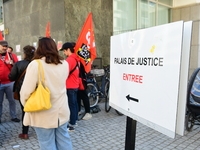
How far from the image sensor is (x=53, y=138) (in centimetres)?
245

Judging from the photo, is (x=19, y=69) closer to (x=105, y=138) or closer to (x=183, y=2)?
(x=105, y=138)

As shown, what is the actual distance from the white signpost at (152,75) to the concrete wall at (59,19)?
5.21 meters

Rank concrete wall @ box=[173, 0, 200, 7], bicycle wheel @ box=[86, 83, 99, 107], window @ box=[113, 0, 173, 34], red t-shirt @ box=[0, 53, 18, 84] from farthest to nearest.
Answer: concrete wall @ box=[173, 0, 200, 7], window @ box=[113, 0, 173, 34], bicycle wheel @ box=[86, 83, 99, 107], red t-shirt @ box=[0, 53, 18, 84]

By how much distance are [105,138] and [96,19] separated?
198 inches

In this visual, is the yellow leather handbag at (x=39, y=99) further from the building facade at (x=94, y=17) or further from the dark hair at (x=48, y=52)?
the building facade at (x=94, y=17)

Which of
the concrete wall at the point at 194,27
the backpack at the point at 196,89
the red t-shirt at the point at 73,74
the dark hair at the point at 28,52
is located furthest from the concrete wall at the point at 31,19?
the concrete wall at the point at 194,27

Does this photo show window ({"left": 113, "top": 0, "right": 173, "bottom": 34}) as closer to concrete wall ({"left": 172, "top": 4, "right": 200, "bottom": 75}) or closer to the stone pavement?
concrete wall ({"left": 172, "top": 4, "right": 200, "bottom": 75})

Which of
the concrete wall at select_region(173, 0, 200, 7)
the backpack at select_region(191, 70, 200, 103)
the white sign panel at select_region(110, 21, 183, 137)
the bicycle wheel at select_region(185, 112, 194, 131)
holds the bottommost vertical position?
the bicycle wheel at select_region(185, 112, 194, 131)

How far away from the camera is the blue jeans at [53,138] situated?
93.7 inches

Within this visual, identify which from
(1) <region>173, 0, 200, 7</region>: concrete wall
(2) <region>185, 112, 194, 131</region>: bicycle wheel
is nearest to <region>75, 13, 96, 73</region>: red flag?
(2) <region>185, 112, 194, 131</region>: bicycle wheel

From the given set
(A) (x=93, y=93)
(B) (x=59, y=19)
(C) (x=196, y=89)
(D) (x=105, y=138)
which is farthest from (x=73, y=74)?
(B) (x=59, y=19)

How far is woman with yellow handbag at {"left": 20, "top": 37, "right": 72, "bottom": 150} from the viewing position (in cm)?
220

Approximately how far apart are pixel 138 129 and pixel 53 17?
5.11 m

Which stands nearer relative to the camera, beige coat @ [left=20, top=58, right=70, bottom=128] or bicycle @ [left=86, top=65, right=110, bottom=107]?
beige coat @ [left=20, top=58, right=70, bottom=128]
